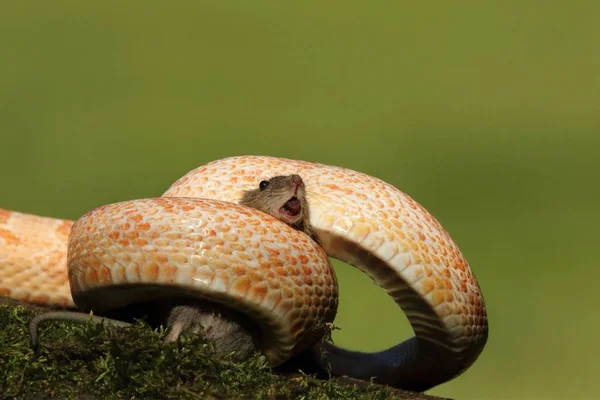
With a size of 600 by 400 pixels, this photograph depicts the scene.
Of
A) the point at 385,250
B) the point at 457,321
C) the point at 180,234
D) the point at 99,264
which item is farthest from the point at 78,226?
the point at 457,321

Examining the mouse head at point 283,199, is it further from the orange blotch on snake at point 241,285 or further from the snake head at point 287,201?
the orange blotch on snake at point 241,285

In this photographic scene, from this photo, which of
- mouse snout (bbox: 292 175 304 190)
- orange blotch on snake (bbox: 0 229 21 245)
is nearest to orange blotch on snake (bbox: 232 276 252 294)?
mouse snout (bbox: 292 175 304 190)

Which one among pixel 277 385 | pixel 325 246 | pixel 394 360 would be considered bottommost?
pixel 394 360

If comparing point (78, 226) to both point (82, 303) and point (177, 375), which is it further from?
point (177, 375)

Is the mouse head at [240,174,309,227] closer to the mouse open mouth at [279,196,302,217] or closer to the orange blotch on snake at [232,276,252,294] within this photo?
the mouse open mouth at [279,196,302,217]

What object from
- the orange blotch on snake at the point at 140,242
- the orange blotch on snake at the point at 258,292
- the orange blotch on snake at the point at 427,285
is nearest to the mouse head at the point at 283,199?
the orange blotch on snake at the point at 427,285

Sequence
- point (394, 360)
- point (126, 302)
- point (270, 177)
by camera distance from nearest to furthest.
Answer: point (126, 302), point (270, 177), point (394, 360)

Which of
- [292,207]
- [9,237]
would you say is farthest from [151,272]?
[9,237]
